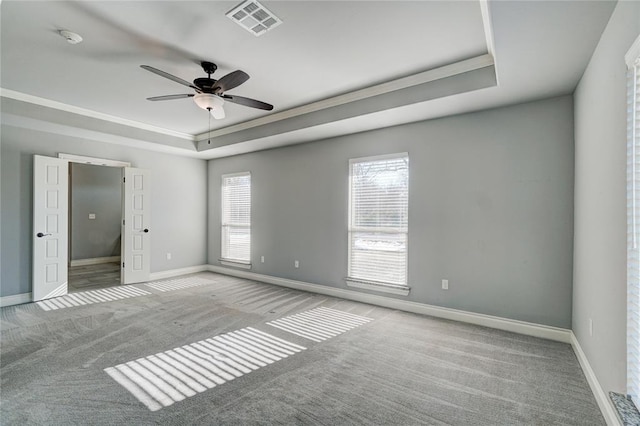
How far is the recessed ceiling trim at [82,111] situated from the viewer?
4.01m

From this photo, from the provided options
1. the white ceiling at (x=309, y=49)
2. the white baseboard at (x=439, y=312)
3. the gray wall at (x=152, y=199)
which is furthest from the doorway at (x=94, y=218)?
the white baseboard at (x=439, y=312)

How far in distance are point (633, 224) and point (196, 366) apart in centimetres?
317

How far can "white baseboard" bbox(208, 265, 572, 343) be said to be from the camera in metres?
3.21

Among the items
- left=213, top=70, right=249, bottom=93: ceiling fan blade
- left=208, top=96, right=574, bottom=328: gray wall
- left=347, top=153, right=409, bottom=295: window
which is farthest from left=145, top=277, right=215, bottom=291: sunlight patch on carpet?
left=213, top=70, right=249, bottom=93: ceiling fan blade

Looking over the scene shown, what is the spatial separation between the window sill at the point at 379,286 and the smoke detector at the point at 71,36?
13.7 ft

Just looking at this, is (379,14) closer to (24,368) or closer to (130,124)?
(24,368)

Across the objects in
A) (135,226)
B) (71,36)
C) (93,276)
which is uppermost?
(71,36)

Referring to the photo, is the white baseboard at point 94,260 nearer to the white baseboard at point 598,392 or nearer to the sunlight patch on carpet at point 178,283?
the sunlight patch on carpet at point 178,283

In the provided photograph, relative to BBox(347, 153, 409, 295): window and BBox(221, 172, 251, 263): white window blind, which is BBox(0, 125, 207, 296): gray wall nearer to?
BBox(221, 172, 251, 263): white window blind

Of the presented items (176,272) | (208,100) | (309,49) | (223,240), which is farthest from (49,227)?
(309,49)

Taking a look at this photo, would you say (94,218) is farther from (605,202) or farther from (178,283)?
(605,202)

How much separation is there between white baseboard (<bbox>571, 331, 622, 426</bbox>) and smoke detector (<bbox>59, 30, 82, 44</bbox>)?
15.7 feet

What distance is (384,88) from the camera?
3.67 metres

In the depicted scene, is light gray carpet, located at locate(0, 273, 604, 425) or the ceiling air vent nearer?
light gray carpet, located at locate(0, 273, 604, 425)
